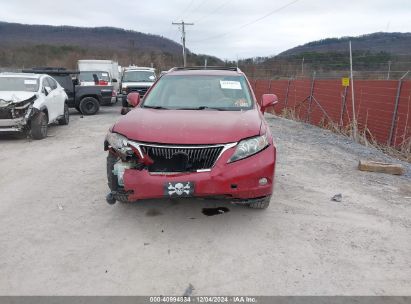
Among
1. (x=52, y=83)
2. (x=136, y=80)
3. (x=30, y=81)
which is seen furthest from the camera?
(x=136, y=80)

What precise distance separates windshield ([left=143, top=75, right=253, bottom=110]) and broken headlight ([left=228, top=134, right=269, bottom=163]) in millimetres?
990

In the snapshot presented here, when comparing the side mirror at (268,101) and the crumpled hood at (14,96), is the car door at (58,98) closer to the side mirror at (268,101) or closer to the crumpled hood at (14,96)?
the crumpled hood at (14,96)

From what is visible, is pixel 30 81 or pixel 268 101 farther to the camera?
pixel 30 81

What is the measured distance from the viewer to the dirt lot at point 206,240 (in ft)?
9.56

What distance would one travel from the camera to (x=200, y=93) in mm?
5000

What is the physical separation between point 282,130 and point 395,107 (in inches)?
112

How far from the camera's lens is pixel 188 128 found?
3.76 m

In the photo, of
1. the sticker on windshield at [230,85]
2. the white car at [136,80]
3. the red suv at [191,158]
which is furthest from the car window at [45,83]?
the white car at [136,80]

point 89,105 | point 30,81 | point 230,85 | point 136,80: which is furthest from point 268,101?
point 136,80

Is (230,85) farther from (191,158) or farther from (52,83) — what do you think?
(52,83)

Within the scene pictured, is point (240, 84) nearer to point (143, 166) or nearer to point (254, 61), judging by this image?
point (143, 166)

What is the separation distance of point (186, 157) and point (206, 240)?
0.80 metres

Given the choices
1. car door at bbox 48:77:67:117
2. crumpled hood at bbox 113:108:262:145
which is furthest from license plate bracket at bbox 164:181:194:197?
car door at bbox 48:77:67:117

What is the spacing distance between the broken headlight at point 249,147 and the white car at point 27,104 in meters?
6.42
